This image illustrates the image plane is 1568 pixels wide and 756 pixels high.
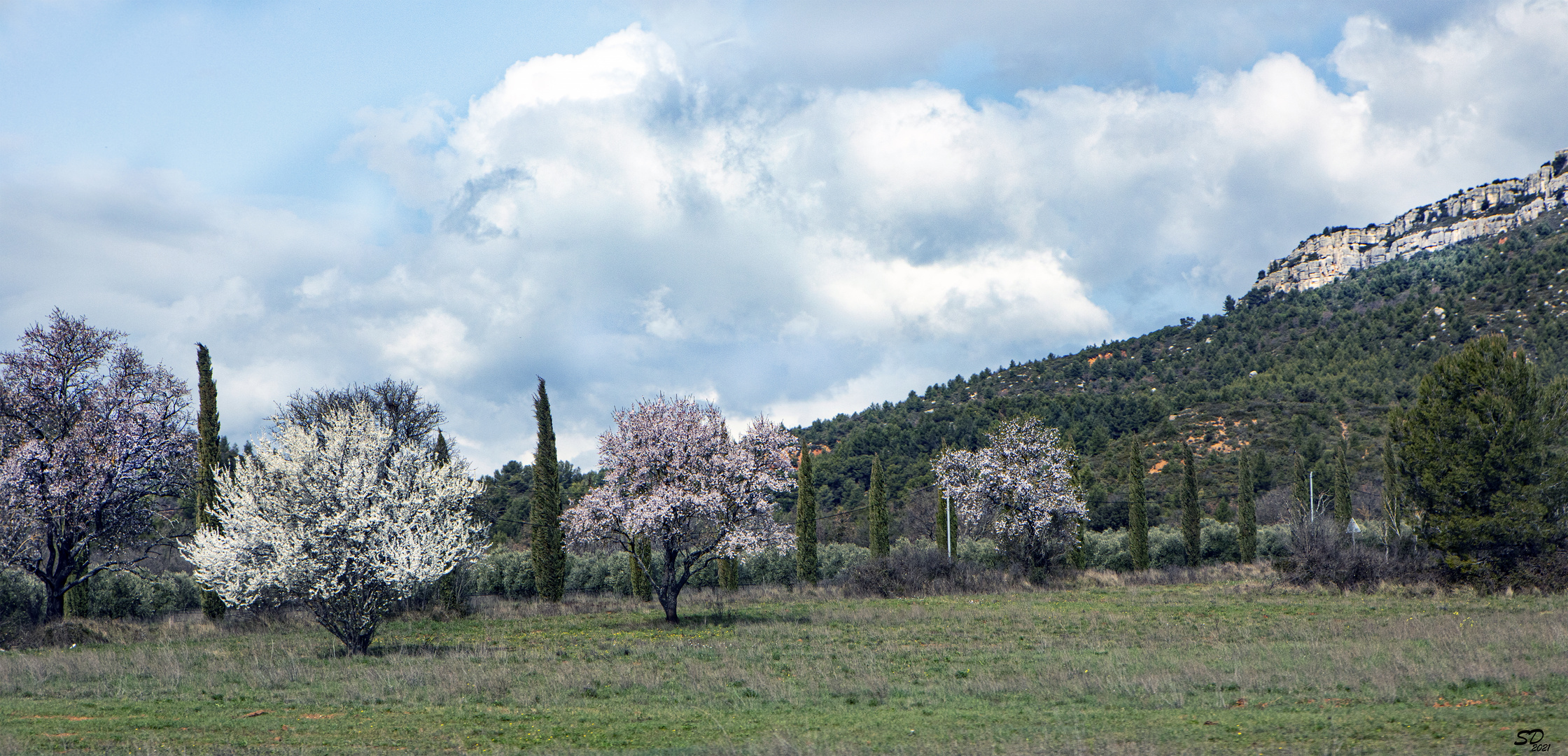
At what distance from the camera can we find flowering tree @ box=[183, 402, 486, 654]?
71.0ft

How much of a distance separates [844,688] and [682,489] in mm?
14111

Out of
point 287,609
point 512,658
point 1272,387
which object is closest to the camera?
point 512,658

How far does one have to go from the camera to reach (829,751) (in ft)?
33.7

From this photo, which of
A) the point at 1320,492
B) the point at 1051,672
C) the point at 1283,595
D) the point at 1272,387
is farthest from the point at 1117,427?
the point at 1051,672

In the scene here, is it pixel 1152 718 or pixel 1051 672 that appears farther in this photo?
pixel 1051 672

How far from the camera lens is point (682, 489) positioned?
28781 millimetres

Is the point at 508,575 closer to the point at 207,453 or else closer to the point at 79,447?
the point at 207,453

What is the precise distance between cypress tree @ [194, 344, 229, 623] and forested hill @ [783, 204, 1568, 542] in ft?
133

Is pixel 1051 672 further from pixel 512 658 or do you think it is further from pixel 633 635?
pixel 633 635

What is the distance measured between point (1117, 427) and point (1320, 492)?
18.6 m

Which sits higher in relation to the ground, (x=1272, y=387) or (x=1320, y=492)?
(x=1272, y=387)

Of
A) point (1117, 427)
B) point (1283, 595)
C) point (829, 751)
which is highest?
point (1117, 427)

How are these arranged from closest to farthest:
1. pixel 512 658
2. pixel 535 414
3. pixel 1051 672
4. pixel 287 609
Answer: pixel 1051 672 → pixel 512 658 → pixel 287 609 → pixel 535 414
